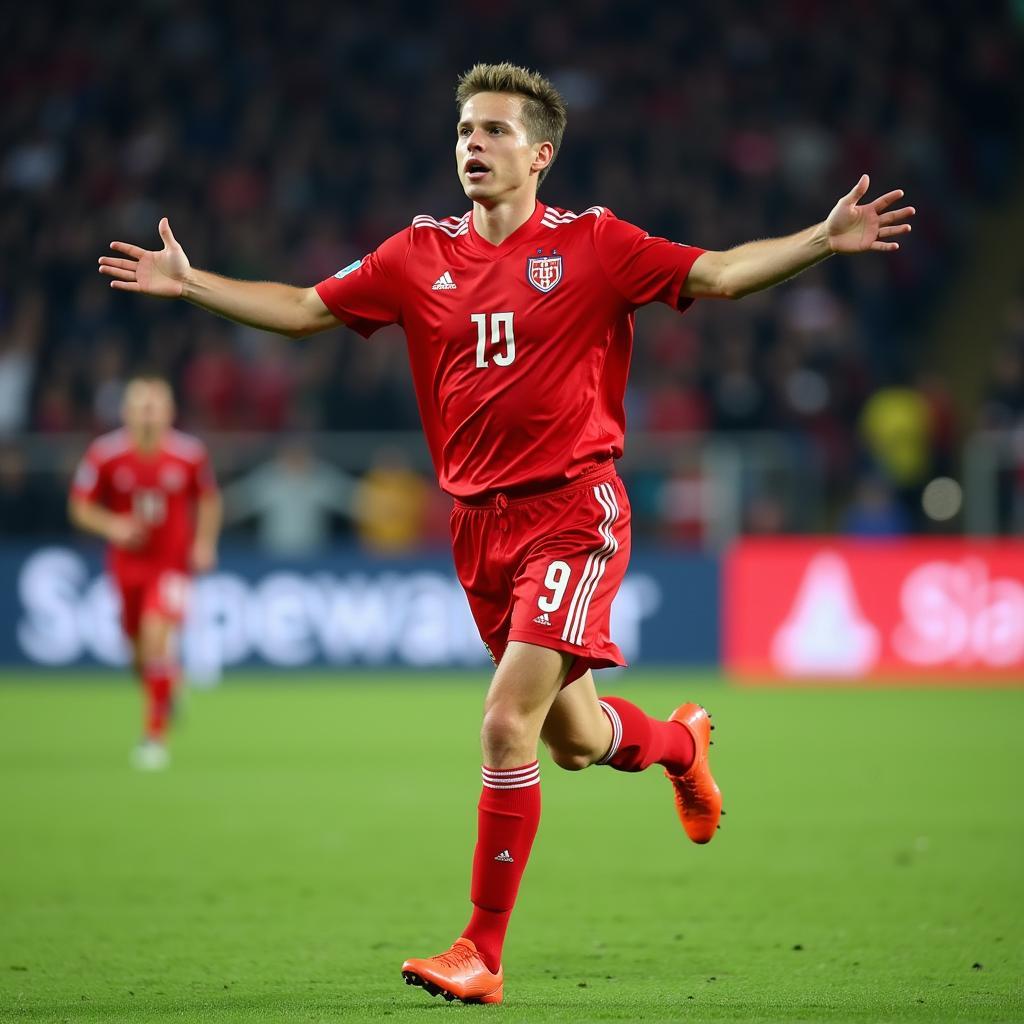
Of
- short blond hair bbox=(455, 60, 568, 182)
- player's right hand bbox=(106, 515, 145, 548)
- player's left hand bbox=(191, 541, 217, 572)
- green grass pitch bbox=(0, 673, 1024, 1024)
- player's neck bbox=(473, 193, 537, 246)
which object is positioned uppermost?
short blond hair bbox=(455, 60, 568, 182)

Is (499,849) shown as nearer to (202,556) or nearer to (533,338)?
(533,338)

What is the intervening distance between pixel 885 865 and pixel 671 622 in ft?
32.8

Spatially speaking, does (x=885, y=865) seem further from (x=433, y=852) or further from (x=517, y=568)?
(x=517, y=568)

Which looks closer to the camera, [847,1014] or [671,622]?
[847,1014]

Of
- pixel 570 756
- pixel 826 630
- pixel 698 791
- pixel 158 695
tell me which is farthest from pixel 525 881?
pixel 826 630

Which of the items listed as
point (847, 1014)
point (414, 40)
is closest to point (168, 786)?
point (847, 1014)

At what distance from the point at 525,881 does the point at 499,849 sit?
7.29ft

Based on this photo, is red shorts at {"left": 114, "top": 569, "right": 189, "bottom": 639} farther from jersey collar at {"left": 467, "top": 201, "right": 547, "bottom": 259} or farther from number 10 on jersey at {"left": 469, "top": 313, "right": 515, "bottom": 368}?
number 10 on jersey at {"left": 469, "top": 313, "right": 515, "bottom": 368}

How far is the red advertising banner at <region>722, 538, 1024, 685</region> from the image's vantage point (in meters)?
16.8

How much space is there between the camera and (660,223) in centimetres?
2044

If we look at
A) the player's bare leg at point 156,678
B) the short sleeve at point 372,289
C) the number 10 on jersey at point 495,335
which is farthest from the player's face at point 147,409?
the number 10 on jersey at point 495,335

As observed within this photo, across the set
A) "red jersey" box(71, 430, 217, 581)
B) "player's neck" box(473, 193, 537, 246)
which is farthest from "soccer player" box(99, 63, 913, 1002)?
"red jersey" box(71, 430, 217, 581)

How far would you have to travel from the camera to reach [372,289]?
5.62 meters

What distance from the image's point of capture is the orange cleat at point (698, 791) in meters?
6.30
